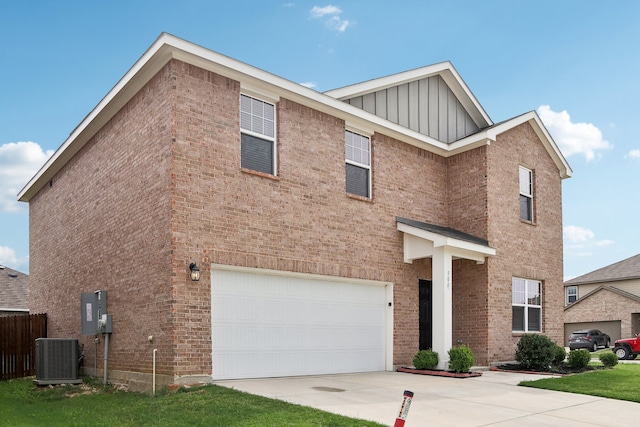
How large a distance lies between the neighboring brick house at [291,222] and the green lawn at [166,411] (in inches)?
36.3

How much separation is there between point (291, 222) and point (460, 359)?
538 cm

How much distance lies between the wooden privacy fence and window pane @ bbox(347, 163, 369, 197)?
10.3 meters

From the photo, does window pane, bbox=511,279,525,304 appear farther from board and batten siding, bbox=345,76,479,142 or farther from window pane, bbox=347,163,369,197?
window pane, bbox=347,163,369,197

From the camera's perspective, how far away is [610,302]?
1512 inches

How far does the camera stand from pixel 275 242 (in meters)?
13.0

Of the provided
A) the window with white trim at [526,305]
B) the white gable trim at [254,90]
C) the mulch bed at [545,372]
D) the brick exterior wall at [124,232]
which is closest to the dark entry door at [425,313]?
the mulch bed at [545,372]

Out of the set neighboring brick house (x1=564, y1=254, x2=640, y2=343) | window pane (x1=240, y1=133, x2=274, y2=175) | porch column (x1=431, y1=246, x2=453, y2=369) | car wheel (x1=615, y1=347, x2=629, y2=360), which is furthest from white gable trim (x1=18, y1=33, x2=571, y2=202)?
neighboring brick house (x1=564, y1=254, x2=640, y2=343)

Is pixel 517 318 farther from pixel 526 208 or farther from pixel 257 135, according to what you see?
pixel 257 135

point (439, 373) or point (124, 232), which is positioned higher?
point (124, 232)

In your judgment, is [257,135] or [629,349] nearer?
[257,135]

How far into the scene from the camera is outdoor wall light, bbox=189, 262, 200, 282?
37.4 feet

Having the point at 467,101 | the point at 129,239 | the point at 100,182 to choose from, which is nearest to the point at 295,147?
the point at 129,239


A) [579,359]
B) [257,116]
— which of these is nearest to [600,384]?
[579,359]

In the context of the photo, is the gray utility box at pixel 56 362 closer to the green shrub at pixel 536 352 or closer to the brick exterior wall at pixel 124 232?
the brick exterior wall at pixel 124 232
